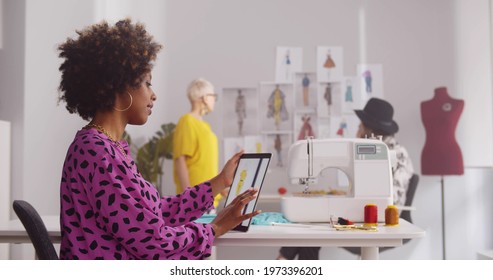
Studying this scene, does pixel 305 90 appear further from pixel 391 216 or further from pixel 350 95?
pixel 391 216

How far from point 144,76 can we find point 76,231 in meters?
0.42

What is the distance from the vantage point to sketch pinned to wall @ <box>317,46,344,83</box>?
4.44 meters

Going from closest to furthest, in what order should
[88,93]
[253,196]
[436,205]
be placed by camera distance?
[88,93]
[253,196]
[436,205]

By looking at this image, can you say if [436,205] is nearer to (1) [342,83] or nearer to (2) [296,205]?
(1) [342,83]

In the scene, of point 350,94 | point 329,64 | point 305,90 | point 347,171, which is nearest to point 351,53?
point 329,64

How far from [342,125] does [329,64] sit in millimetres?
454

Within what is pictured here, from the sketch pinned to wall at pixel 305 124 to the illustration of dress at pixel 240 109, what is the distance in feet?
1.26

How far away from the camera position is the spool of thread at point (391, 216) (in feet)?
6.87

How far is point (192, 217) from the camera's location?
1890 millimetres

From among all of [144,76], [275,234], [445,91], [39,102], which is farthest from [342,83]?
[144,76]

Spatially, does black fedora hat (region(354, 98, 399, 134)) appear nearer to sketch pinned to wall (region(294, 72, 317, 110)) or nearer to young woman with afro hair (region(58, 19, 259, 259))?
sketch pinned to wall (region(294, 72, 317, 110))

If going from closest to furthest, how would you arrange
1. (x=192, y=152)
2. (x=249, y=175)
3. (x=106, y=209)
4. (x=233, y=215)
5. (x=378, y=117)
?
→ 1. (x=106, y=209)
2. (x=233, y=215)
3. (x=249, y=175)
4. (x=192, y=152)
5. (x=378, y=117)

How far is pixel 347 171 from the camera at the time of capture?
2248 millimetres

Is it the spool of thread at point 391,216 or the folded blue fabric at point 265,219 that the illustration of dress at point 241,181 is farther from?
the spool of thread at point 391,216
